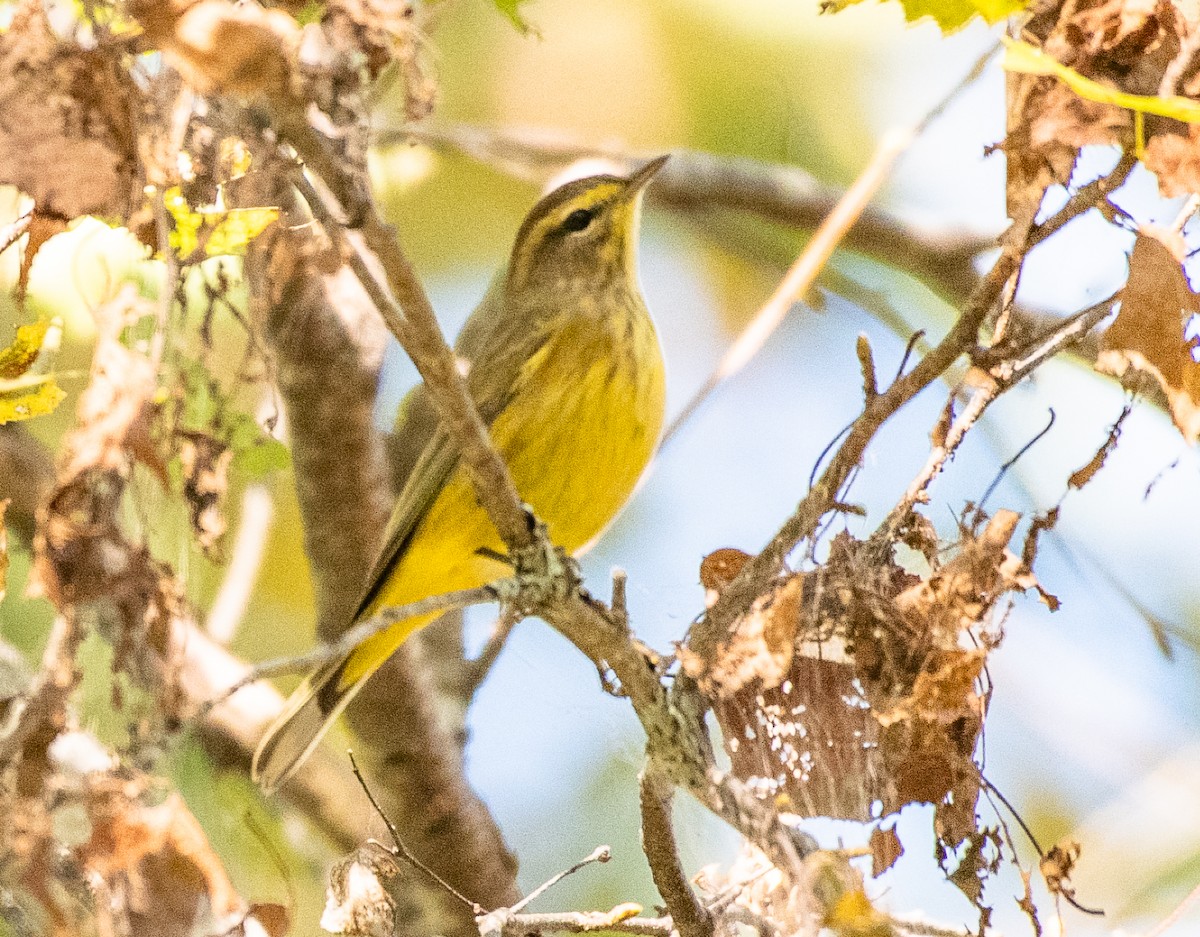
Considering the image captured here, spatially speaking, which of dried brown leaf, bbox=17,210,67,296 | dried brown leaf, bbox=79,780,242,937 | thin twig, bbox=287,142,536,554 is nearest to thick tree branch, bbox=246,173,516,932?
→ thin twig, bbox=287,142,536,554

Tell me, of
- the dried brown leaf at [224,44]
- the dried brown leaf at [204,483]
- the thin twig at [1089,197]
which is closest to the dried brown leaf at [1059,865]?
the thin twig at [1089,197]

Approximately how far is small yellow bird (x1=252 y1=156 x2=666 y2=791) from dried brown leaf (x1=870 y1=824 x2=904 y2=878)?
140cm

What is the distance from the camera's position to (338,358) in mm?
3859

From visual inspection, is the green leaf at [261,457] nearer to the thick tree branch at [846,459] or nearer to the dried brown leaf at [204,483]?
the dried brown leaf at [204,483]

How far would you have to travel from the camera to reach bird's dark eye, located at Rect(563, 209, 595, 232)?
389 cm

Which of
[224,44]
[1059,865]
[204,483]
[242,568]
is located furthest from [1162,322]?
[242,568]

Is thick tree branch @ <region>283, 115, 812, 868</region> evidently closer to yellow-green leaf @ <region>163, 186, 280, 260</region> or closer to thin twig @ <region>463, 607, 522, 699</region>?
yellow-green leaf @ <region>163, 186, 280, 260</region>

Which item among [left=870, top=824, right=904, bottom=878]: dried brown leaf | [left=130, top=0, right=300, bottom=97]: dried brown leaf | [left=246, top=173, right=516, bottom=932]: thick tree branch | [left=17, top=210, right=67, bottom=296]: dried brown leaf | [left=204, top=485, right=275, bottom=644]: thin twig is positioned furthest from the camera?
[left=204, top=485, right=275, bottom=644]: thin twig

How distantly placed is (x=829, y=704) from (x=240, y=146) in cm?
131

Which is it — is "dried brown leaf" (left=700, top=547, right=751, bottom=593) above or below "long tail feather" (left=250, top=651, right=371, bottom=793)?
below

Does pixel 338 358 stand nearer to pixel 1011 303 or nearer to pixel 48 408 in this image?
pixel 48 408

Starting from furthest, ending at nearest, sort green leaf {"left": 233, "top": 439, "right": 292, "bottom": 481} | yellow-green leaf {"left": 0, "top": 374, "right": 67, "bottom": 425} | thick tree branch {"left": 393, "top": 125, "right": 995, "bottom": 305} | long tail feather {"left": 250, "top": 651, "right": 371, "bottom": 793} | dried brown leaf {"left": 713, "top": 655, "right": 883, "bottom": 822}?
1. thick tree branch {"left": 393, "top": 125, "right": 995, "bottom": 305}
2. long tail feather {"left": 250, "top": 651, "right": 371, "bottom": 793}
3. green leaf {"left": 233, "top": 439, "right": 292, "bottom": 481}
4. dried brown leaf {"left": 713, "top": 655, "right": 883, "bottom": 822}
5. yellow-green leaf {"left": 0, "top": 374, "right": 67, "bottom": 425}

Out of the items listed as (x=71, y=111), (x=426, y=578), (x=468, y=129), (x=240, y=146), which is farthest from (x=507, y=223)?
(x=71, y=111)

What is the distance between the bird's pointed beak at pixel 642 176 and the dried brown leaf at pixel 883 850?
230 cm
